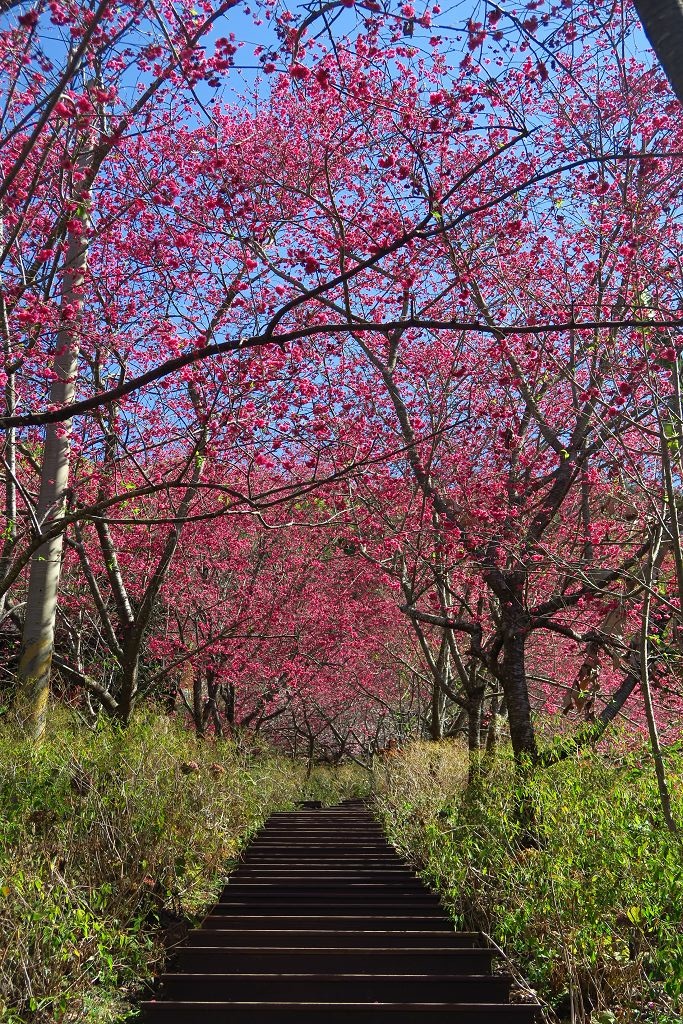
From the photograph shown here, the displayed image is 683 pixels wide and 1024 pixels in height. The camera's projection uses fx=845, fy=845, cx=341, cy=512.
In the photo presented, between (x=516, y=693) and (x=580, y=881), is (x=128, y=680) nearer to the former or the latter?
(x=516, y=693)

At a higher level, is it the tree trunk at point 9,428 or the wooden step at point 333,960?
the tree trunk at point 9,428

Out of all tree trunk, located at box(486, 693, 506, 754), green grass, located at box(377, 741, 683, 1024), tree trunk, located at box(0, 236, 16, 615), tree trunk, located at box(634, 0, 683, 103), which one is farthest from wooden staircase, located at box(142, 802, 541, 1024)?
tree trunk, located at box(634, 0, 683, 103)

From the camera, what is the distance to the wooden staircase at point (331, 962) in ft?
13.2

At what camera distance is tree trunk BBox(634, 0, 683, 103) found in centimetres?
322

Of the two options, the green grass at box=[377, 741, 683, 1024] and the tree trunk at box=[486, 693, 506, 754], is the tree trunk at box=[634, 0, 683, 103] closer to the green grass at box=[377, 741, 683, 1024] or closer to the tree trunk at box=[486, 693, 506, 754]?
the green grass at box=[377, 741, 683, 1024]

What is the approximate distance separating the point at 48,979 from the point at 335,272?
7062 mm

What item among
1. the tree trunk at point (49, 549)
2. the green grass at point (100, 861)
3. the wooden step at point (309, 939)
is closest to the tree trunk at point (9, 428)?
the tree trunk at point (49, 549)

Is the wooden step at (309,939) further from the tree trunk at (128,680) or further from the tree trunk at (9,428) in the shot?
the tree trunk at (128,680)

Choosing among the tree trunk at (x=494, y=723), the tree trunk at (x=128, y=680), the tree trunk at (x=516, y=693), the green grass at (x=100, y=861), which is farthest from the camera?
the tree trunk at (x=494, y=723)

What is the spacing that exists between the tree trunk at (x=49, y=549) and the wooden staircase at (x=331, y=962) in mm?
3005

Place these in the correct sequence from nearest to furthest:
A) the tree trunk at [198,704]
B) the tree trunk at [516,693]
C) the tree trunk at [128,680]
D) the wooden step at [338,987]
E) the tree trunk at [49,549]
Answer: the wooden step at [338,987]
the tree trunk at [516,693]
the tree trunk at [49,549]
the tree trunk at [128,680]
the tree trunk at [198,704]

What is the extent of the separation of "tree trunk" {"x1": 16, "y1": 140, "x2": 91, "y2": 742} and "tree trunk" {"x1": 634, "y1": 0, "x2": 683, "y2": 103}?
598 cm

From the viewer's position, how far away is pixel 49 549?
8852mm

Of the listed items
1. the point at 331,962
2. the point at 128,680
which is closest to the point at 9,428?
the point at 331,962
